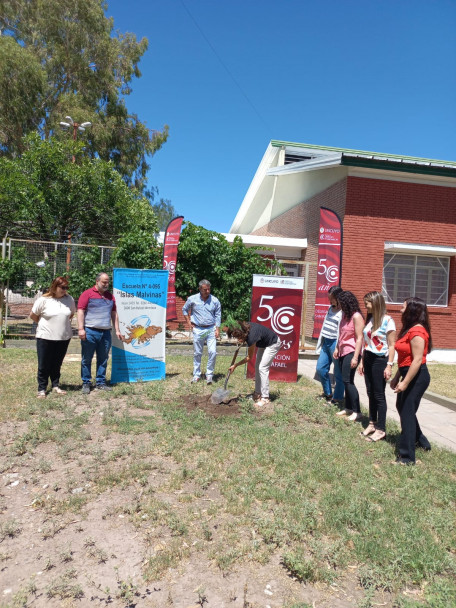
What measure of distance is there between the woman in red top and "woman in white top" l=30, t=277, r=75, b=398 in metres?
4.61

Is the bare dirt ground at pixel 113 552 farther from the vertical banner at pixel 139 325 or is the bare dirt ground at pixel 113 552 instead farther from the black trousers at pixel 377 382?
the vertical banner at pixel 139 325

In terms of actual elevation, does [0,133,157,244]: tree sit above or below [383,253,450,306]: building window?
above

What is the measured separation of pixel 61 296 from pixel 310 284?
9705 mm

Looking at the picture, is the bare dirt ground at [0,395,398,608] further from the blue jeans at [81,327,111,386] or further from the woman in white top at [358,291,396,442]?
the blue jeans at [81,327,111,386]

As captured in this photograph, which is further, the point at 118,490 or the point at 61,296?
the point at 61,296

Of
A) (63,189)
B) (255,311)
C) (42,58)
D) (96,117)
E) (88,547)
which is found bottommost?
(88,547)

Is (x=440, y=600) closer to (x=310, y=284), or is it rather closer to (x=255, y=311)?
(x=255, y=311)

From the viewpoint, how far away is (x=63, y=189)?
1530 cm

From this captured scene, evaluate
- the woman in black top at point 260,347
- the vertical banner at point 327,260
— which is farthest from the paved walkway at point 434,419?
the vertical banner at point 327,260

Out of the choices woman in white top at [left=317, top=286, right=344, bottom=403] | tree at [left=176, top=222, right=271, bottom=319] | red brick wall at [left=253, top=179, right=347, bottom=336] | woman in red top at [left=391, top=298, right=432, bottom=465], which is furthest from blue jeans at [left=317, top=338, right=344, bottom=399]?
red brick wall at [left=253, top=179, right=347, bottom=336]

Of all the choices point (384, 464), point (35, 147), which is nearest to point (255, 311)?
point (384, 464)

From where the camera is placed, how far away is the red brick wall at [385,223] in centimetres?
1270

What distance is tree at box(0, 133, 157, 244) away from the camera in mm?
14828

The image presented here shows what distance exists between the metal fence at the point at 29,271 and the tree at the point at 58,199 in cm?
378
